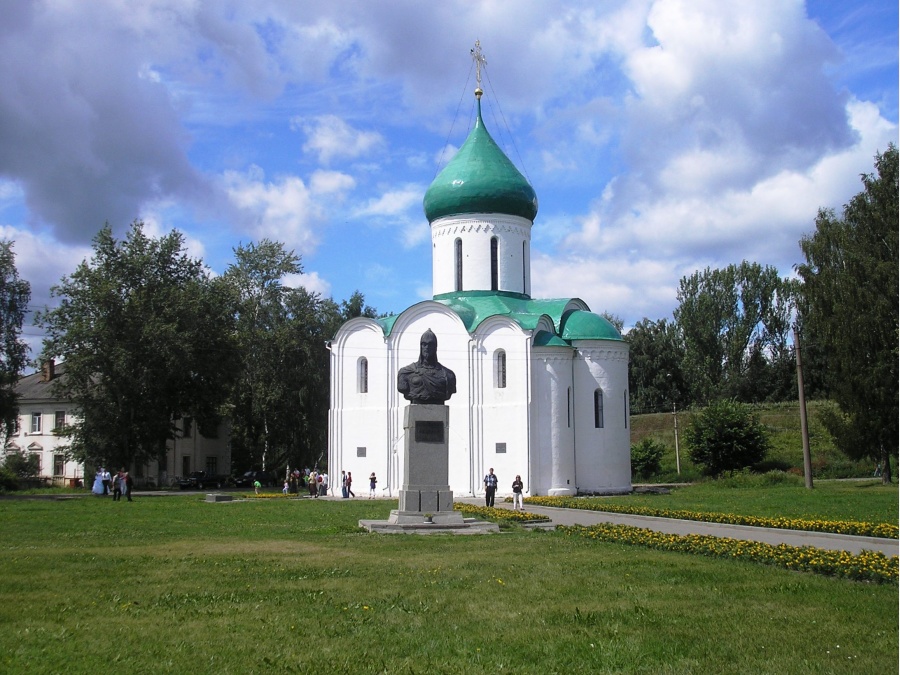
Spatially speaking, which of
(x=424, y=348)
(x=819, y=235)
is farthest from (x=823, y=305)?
(x=424, y=348)

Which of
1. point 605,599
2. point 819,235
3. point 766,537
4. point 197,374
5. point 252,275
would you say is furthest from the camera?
point 252,275

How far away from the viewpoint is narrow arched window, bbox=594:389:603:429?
32156 millimetres

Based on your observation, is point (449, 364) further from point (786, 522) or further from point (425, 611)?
point (425, 611)

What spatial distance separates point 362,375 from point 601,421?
871 centimetres

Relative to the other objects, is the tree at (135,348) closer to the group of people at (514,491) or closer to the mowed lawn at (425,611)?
the group of people at (514,491)

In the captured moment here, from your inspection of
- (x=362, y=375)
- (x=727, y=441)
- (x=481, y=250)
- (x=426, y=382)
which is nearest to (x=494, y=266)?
(x=481, y=250)

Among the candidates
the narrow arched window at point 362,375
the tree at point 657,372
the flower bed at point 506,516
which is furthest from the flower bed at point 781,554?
the tree at point 657,372

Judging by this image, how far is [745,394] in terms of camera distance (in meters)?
57.4

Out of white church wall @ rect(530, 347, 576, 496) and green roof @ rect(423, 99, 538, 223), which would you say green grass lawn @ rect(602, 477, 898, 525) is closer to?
white church wall @ rect(530, 347, 576, 496)

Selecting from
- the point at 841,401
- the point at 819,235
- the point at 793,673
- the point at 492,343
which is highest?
the point at 819,235

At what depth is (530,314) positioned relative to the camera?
32.6 meters

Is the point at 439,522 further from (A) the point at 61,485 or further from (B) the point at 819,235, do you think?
(A) the point at 61,485

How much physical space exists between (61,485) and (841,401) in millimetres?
34477

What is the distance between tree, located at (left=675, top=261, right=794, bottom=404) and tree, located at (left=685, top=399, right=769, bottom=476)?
18.9 meters
